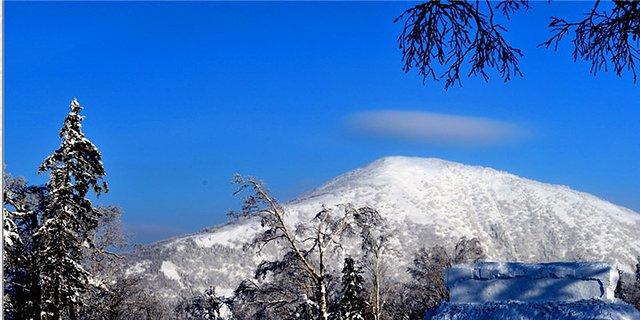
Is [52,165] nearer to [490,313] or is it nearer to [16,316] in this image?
[16,316]

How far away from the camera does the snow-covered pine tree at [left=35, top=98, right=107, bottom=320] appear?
2209 centimetres

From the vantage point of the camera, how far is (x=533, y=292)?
6684 millimetres

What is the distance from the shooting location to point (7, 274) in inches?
906

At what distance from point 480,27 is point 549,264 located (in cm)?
225

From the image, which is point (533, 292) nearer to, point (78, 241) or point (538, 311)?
point (538, 311)

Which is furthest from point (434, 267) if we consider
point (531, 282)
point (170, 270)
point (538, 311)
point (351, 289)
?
point (170, 270)

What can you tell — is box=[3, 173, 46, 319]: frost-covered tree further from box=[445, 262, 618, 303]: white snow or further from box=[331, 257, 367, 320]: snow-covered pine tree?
box=[445, 262, 618, 303]: white snow

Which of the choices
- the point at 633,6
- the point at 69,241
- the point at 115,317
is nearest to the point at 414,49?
the point at 633,6

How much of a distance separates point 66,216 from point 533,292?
1826cm

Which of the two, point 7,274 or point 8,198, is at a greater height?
point 8,198

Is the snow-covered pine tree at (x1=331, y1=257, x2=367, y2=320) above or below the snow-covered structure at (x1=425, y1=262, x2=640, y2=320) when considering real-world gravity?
above

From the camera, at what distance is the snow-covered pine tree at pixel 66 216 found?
22094 mm

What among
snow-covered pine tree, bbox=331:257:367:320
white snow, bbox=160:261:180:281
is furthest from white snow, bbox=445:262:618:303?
white snow, bbox=160:261:180:281

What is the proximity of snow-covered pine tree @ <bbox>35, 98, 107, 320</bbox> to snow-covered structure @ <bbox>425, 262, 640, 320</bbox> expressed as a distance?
688 inches
